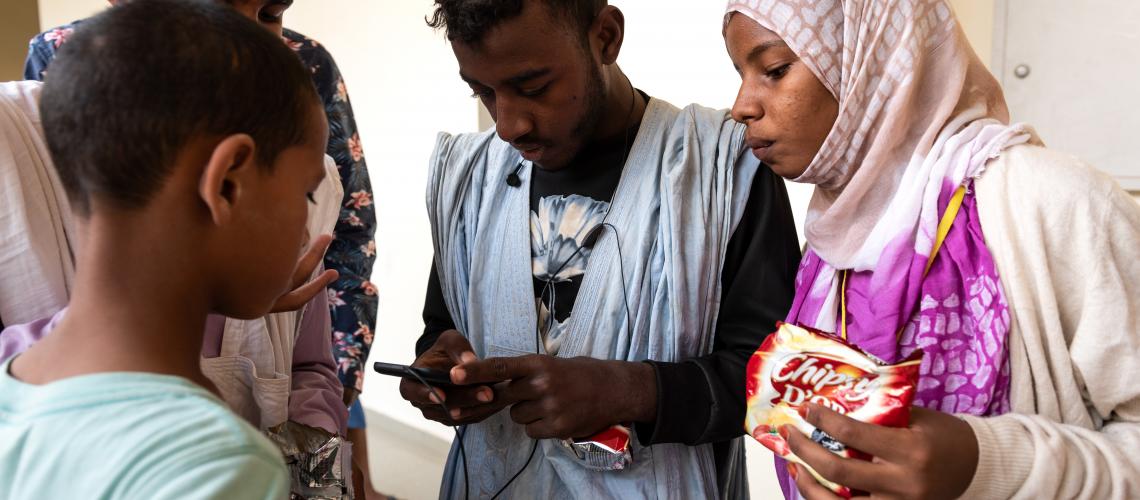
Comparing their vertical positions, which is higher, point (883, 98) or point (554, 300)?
point (883, 98)

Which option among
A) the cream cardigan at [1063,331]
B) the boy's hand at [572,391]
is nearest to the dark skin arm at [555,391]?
the boy's hand at [572,391]

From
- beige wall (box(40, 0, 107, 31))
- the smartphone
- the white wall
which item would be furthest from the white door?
beige wall (box(40, 0, 107, 31))

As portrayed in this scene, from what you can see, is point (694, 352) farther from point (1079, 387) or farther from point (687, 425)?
point (1079, 387)

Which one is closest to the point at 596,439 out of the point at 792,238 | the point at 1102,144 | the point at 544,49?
the point at 792,238

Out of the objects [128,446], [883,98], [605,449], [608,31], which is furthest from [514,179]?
[128,446]

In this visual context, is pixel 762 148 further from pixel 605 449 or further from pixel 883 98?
pixel 605 449

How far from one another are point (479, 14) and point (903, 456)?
965 millimetres

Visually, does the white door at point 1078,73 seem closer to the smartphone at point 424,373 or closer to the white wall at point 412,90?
the white wall at point 412,90

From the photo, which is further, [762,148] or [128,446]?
[762,148]

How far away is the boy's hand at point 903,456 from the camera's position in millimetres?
998

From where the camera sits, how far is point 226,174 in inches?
33.8

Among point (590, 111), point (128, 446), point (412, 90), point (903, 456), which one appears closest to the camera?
point (128, 446)

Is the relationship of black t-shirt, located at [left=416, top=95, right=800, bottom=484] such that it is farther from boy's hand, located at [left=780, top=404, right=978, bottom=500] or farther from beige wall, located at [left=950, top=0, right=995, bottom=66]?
beige wall, located at [left=950, top=0, right=995, bottom=66]

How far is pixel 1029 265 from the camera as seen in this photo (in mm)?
1107
